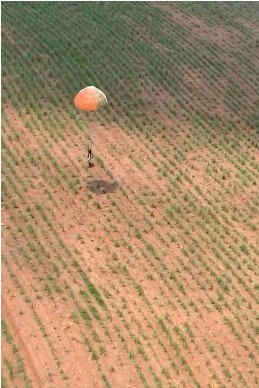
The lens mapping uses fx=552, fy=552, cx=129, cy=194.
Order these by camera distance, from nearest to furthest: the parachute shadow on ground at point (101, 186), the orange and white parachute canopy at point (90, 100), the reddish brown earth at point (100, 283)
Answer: the reddish brown earth at point (100, 283), the orange and white parachute canopy at point (90, 100), the parachute shadow on ground at point (101, 186)

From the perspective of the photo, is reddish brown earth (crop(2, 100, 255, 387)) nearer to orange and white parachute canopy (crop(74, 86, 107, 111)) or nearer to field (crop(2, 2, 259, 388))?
field (crop(2, 2, 259, 388))

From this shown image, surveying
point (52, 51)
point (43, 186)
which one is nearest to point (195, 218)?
point (43, 186)

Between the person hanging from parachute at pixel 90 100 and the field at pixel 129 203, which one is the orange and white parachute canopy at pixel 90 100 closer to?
the person hanging from parachute at pixel 90 100

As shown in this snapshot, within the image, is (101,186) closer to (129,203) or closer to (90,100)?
(129,203)

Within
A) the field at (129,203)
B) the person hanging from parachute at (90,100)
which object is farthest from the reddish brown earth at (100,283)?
the person hanging from parachute at (90,100)

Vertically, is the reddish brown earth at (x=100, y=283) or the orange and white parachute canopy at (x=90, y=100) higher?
the orange and white parachute canopy at (x=90, y=100)

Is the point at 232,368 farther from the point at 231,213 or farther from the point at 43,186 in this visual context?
the point at 43,186

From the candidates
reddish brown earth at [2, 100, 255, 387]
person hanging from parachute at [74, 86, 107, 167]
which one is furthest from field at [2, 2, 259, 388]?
person hanging from parachute at [74, 86, 107, 167]
